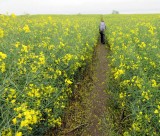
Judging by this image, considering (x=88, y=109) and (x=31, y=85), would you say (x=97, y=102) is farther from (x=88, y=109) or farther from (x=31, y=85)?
(x=31, y=85)

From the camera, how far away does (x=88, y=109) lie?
6867 mm

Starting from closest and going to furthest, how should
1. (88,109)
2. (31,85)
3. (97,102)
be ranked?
(31,85), (88,109), (97,102)

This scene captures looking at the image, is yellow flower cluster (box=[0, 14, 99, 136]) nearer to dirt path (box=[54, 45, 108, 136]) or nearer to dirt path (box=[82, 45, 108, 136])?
dirt path (box=[54, 45, 108, 136])

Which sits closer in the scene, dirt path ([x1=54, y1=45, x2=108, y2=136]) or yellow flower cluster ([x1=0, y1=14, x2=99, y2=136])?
yellow flower cluster ([x1=0, y1=14, x2=99, y2=136])

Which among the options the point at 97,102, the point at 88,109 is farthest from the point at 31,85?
the point at 97,102

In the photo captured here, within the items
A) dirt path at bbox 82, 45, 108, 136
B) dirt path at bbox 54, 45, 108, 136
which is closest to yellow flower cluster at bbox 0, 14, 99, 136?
dirt path at bbox 54, 45, 108, 136

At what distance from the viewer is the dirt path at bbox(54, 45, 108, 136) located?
5.87 metres

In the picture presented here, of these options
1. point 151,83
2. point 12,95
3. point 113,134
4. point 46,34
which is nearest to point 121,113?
point 113,134

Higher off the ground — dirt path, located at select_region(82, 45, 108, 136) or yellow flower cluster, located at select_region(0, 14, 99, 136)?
yellow flower cluster, located at select_region(0, 14, 99, 136)

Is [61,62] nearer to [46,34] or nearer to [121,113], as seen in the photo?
[121,113]

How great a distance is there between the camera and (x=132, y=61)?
6.07 m

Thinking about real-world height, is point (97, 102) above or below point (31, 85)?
below

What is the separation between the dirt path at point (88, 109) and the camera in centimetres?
587

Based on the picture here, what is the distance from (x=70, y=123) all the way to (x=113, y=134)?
1.23 meters
